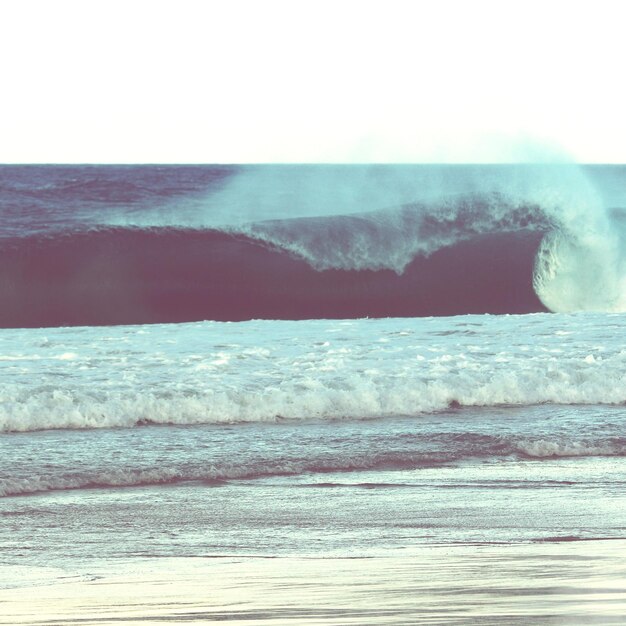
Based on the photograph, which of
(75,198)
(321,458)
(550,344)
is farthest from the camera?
(75,198)

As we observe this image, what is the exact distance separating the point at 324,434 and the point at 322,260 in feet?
32.8

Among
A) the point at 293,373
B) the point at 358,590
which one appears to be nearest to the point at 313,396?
the point at 293,373

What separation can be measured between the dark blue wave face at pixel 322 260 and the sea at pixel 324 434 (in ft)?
0.16

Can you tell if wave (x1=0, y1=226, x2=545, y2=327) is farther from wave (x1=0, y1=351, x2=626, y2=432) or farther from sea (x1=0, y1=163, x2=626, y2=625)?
wave (x1=0, y1=351, x2=626, y2=432)

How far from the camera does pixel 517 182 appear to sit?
1747cm

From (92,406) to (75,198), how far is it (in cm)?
2790

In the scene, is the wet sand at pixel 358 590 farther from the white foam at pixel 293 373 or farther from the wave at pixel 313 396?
the white foam at pixel 293 373

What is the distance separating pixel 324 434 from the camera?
6.48m

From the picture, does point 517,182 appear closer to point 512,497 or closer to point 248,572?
point 512,497

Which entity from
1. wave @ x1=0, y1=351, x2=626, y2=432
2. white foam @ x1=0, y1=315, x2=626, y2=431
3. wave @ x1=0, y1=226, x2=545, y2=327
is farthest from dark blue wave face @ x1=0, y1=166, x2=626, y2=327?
wave @ x1=0, y1=351, x2=626, y2=432

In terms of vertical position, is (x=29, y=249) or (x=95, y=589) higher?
(x=29, y=249)

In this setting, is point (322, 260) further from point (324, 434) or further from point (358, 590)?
point (358, 590)

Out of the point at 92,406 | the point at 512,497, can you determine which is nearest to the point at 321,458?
the point at 512,497

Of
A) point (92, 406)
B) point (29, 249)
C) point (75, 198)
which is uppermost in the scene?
point (75, 198)
